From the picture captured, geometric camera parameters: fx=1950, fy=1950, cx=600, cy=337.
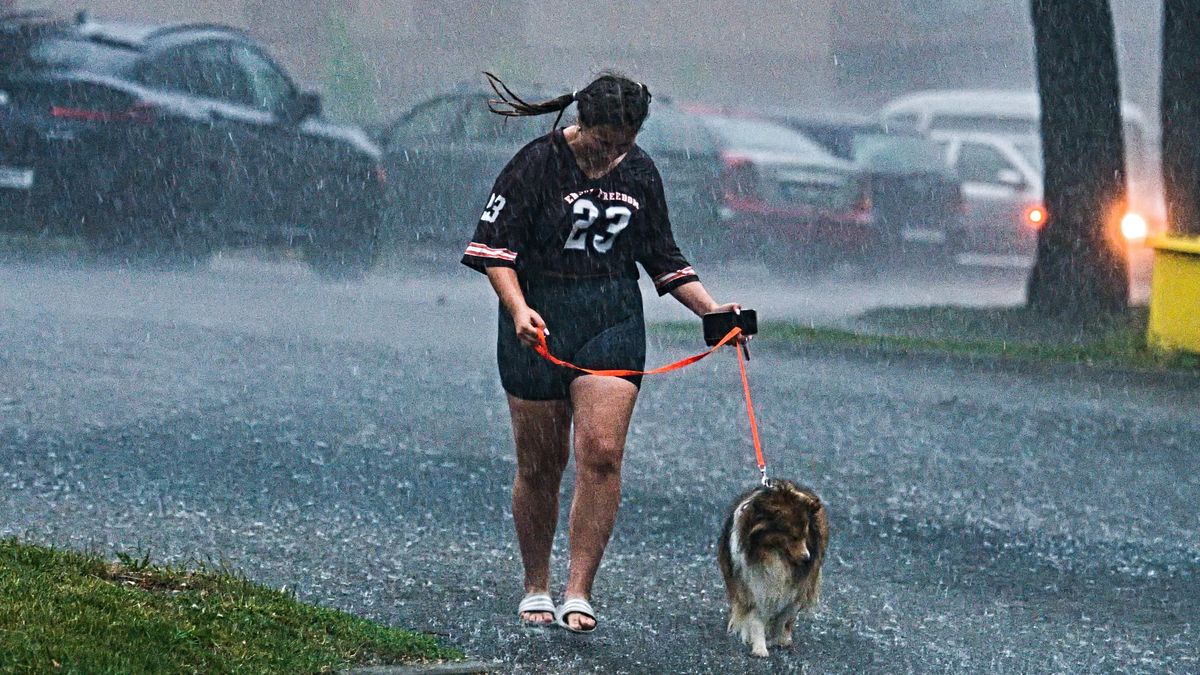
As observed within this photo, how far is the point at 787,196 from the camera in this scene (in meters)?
20.3

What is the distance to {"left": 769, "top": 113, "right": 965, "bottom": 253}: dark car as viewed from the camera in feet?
70.5

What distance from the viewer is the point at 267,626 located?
533 cm

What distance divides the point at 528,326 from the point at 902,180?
645 inches

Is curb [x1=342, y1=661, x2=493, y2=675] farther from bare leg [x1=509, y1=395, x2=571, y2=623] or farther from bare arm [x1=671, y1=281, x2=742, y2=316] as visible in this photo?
bare arm [x1=671, y1=281, x2=742, y2=316]

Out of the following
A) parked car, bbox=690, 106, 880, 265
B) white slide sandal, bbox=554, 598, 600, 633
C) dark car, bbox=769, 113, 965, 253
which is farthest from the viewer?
dark car, bbox=769, 113, 965, 253

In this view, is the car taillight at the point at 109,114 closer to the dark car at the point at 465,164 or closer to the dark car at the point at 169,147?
the dark car at the point at 169,147

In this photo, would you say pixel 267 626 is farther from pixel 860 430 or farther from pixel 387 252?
pixel 387 252

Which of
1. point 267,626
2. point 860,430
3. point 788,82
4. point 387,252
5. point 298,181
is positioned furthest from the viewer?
point 788,82

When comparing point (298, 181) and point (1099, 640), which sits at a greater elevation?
point (298, 181)

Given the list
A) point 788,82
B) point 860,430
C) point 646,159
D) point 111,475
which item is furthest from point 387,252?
point 788,82

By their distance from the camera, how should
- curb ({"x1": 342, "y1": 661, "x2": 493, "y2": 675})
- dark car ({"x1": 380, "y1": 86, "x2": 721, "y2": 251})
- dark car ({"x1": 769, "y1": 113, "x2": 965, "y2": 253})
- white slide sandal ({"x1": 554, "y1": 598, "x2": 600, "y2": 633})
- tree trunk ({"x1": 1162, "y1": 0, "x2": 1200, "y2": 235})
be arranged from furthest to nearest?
dark car ({"x1": 769, "y1": 113, "x2": 965, "y2": 253}) → dark car ({"x1": 380, "y1": 86, "x2": 721, "y2": 251}) → tree trunk ({"x1": 1162, "y1": 0, "x2": 1200, "y2": 235}) → white slide sandal ({"x1": 554, "y1": 598, "x2": 600, "y2": 633}) → curb ({"x1": 342, "y1": 661, "x2": 493, "y2": 675})

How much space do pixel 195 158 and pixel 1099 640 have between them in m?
11.9

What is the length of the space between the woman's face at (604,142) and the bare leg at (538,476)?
29.6 inches

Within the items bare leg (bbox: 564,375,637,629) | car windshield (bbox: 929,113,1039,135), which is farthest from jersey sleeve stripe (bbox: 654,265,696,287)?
car windshield (bbox: 929,113,1039,135)
